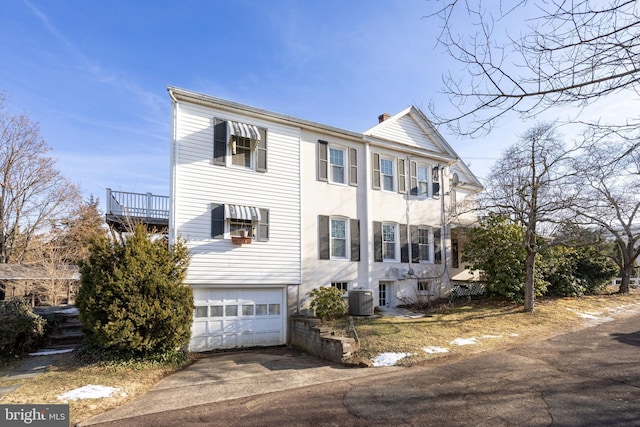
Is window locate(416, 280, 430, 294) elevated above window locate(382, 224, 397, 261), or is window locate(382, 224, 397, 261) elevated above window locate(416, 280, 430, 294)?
window locate(382, 224, 397, 261)

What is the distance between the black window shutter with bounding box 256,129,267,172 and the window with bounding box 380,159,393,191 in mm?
5297

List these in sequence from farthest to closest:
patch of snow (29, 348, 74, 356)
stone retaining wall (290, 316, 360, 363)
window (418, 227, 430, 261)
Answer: window (418, 227, 430, 261) → patch of snow (29, 348, 74, 356) → stone retaining wall (290, 316, 360, 363)

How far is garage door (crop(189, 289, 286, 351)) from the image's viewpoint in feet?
38.8

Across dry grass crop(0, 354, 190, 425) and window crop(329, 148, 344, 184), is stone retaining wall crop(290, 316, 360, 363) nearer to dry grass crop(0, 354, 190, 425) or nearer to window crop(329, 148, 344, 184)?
dry grass crop(0, 354, 190, 425)

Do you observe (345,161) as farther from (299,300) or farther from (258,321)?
(258,321)

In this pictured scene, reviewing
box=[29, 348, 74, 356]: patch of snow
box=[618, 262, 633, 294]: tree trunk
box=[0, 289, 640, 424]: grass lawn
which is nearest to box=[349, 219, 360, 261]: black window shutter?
box=[0, 289, 640, 424]: grass lawn

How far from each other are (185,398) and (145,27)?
30.0 feet

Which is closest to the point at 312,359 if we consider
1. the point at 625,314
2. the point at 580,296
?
the point at 625,314

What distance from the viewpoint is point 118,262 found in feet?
32.0

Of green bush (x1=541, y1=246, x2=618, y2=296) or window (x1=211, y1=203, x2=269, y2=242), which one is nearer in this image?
window (x1=211, y1=203, x2=269, y2=242)

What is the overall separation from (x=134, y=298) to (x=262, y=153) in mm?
6165

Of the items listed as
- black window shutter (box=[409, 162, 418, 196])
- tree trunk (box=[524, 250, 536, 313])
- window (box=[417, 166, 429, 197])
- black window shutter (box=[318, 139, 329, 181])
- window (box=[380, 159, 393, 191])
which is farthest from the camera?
window (box=[417, 166, 429, 197])

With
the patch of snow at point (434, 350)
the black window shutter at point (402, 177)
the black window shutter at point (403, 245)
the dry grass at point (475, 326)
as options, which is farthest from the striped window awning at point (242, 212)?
the black window shutter at point (402, 177)

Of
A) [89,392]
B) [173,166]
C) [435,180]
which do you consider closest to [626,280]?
[435,180]
